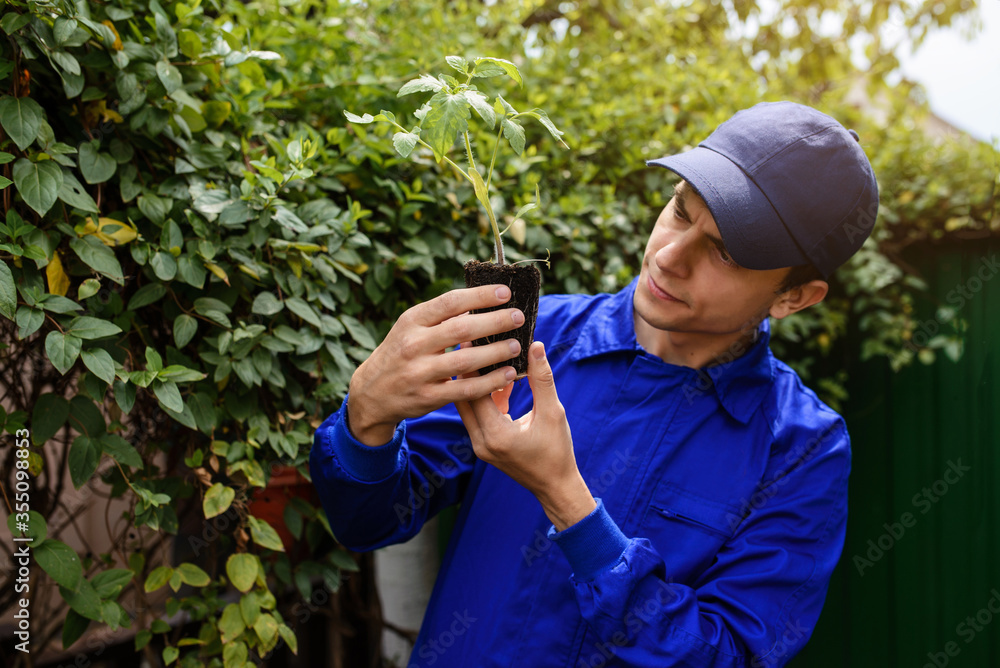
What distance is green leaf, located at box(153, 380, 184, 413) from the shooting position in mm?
1363

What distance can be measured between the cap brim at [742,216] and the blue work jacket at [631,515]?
31 centimetres

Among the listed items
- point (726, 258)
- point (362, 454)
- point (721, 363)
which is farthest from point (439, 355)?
point (721, 363)

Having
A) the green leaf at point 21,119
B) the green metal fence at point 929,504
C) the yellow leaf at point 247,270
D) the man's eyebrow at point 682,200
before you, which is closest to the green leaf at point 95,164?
the green leaf at point 21,119

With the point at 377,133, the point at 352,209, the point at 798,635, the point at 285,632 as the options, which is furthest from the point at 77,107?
the point at 798,635

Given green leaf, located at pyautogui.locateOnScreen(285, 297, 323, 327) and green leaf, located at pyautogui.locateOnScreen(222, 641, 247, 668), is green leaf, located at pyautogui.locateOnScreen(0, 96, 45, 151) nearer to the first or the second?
green leaf, located at pyautogui.locateOnScreen(285, 297, 323, 327)

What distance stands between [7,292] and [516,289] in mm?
945

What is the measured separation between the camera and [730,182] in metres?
1.38

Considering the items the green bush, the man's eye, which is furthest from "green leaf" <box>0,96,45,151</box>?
the man's eye

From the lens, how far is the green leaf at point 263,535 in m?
1.62

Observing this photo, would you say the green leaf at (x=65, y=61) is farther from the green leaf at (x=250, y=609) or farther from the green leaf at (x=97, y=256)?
the green leaf at (x=250, y=609)

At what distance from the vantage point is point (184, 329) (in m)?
1.49

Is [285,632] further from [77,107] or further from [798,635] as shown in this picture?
[77,107]

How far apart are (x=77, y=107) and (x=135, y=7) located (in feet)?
0.94

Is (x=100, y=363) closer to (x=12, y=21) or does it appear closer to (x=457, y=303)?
(x=12, y=21)
